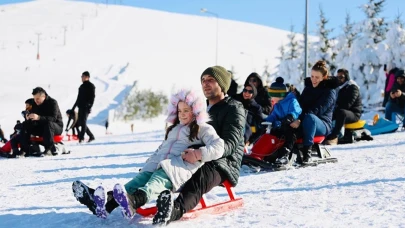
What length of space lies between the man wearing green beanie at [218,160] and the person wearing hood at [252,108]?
3.60m

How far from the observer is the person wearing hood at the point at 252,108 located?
822 centimetres

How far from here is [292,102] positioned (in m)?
6.60

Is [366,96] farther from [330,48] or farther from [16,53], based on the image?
[16,53]

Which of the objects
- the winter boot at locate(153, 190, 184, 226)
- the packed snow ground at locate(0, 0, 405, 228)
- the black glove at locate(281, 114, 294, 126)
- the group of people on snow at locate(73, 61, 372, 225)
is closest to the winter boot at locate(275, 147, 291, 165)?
the packed snow ground at locate(0, 0, 405, 228)

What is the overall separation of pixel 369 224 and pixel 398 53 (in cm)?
2540

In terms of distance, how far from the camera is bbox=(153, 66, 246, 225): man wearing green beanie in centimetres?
358

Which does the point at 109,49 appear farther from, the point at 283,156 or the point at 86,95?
the point at 283,156

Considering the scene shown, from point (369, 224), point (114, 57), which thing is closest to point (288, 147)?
point (369, 224)

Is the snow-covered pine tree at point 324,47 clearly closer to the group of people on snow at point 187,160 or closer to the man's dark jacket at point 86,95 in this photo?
the man's dark jacket at point 86,95

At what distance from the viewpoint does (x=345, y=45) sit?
1320 inches

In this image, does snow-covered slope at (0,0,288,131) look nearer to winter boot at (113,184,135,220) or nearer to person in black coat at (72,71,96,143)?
person in black coat at (72,71,96,143)

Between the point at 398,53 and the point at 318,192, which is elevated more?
the point at 398,53

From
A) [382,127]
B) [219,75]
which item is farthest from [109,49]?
[219,75]

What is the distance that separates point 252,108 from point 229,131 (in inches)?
165
